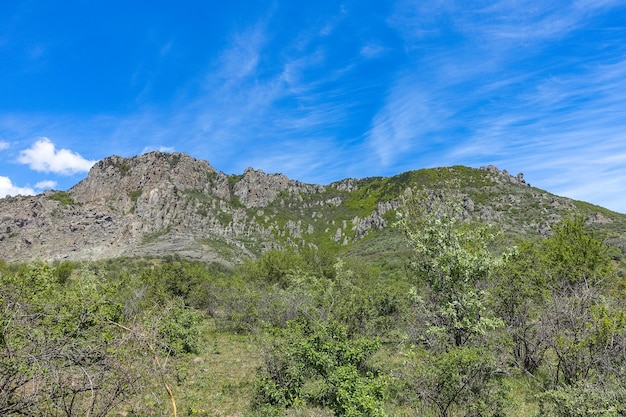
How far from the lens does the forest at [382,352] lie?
5.64 meters

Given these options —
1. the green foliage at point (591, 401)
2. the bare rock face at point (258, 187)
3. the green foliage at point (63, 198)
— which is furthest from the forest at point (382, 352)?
the green foliage at point (63, 198)

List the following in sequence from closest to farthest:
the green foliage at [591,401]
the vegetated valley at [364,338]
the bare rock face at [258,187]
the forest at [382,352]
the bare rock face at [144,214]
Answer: the forest at [382,352] < the vegetated valley at [364,338] < the green foliage at [591,401] < the bare rock face at [144,214] < the bare rock face at [258,187]

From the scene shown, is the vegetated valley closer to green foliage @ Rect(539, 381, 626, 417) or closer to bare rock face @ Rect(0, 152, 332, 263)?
green foliage @ Rect(539, 381, 626, 417)

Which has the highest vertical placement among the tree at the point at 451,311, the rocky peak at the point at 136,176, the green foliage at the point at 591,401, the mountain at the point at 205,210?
the rocky peak at the point at 136,176

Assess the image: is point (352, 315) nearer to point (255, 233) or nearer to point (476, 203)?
point (476, 203)

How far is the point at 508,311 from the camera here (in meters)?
13.2

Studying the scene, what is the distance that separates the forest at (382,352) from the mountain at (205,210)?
8789 centimetres

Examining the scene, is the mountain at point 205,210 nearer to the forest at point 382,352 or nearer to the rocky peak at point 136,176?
the rocky peak at point 136,176

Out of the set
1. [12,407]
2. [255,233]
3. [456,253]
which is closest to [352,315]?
[456,253]

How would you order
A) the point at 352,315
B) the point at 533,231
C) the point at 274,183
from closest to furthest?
1. the point at 352,315
2. the point at 533,231
3. the point at 274,183

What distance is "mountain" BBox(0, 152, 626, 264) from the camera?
115750 mm

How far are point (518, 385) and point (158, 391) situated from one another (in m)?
12.7

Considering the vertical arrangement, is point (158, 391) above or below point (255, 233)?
below

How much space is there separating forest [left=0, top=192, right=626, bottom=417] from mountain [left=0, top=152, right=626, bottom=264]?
8789cm
